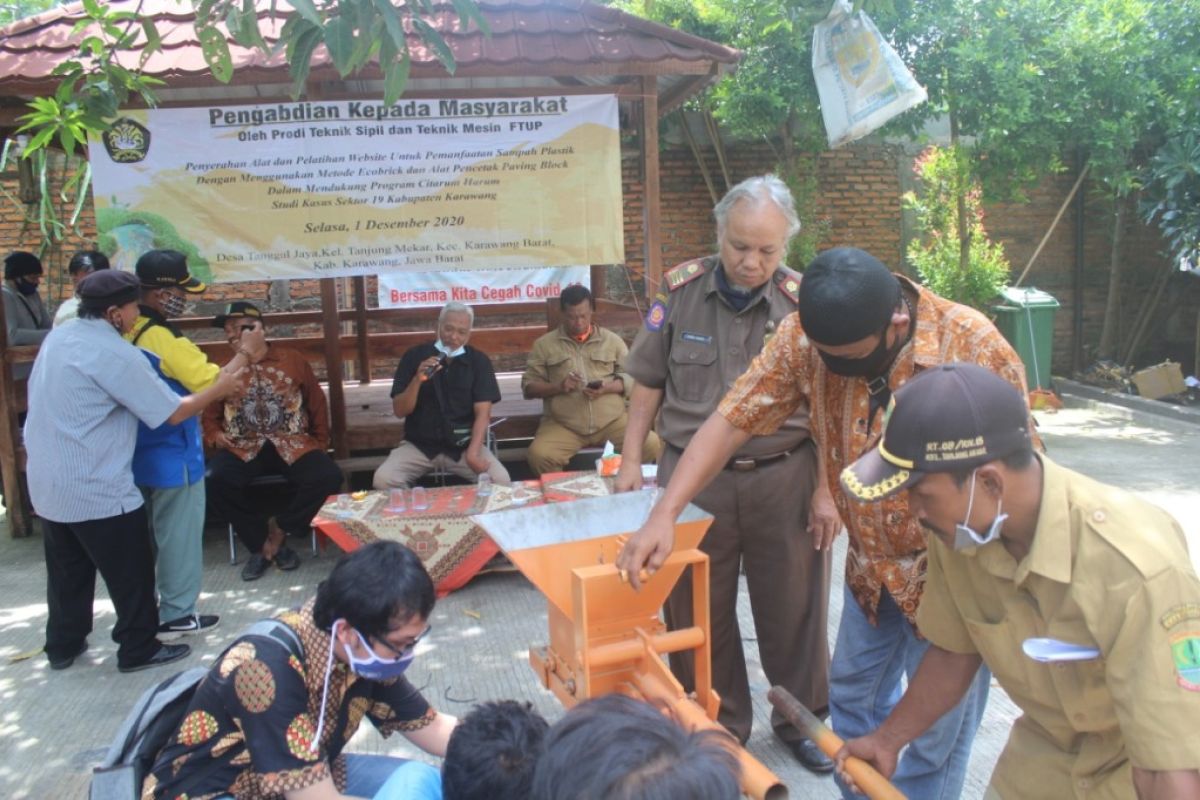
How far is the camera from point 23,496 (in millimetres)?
5934

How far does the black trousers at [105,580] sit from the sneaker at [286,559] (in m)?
1.24

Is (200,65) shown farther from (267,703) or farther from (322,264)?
(267,703)

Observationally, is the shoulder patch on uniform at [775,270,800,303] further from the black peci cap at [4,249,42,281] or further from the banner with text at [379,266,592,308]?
the black peci cap at [4,249,42,281]

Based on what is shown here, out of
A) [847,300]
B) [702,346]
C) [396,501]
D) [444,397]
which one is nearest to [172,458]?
[396,501]

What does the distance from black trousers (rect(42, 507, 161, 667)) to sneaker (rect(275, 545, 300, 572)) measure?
1245mm

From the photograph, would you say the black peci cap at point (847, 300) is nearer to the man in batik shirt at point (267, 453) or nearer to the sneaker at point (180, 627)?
the sneaker at point (180, 627)

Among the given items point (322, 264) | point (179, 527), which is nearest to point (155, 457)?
point (179, 527)

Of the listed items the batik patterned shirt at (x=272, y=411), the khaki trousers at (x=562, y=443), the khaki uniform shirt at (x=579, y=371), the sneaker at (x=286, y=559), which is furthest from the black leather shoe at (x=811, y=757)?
the batik patterned shirt at (x=272, y=411)

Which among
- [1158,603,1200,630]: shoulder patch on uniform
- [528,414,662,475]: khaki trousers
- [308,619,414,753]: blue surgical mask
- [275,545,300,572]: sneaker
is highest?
[1158,603,1200,630]: shoulder patch on uniform

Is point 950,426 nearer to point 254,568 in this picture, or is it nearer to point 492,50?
point 492,50

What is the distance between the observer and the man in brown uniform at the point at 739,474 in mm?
3008

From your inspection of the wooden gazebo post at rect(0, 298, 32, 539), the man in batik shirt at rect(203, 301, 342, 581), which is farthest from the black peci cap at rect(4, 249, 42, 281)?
the man in batik shirt at rect(203, 301, 342, 581)

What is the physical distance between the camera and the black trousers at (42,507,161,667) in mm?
3818

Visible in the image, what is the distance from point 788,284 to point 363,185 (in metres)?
2.92
